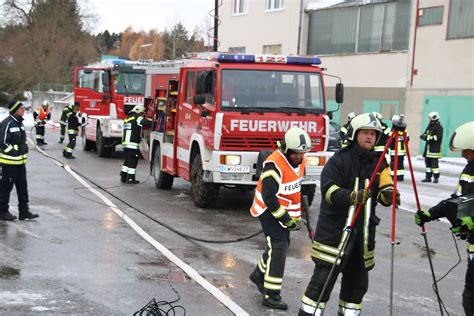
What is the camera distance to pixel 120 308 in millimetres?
5305

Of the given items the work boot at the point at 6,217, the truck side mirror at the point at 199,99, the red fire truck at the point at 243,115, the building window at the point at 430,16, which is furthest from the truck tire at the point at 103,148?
the building window at the point at 430,16

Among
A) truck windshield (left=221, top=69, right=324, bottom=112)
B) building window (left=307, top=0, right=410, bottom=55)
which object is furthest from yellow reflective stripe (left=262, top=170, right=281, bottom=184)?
building window (left=307, top=0, right=410, bottom=55)

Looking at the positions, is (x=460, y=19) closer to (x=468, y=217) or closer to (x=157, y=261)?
(x=157, y=261)

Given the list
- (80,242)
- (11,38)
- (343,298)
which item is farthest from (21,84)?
(343,298)

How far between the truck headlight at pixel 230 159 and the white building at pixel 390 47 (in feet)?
46.2

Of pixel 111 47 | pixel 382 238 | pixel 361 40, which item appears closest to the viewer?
pixel 382 238

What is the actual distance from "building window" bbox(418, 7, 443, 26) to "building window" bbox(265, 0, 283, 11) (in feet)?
28.1

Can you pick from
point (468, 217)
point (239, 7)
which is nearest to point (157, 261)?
point (468, 217)

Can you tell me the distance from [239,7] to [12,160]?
25288 mm

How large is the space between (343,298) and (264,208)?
4.47ft

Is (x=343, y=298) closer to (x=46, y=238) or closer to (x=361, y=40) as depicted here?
(x=46, y=238)

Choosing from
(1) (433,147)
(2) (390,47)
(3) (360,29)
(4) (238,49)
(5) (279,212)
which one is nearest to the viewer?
(5) (279,212)

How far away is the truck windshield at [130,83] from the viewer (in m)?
19.0

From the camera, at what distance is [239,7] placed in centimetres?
3222
